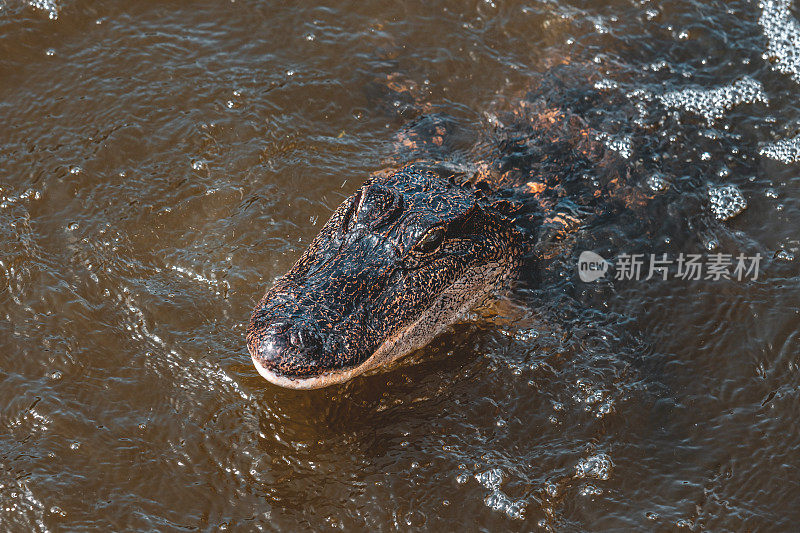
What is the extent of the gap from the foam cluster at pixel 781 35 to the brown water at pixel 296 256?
0.16 feet

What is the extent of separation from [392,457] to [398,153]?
3190 millimetres

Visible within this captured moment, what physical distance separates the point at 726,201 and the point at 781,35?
2.95 m

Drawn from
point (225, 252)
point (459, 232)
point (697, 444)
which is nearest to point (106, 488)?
point (225, 252)

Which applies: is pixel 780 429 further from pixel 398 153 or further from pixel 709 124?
pixel 398 153

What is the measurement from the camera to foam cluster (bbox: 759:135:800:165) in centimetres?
747

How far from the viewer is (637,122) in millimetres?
7492

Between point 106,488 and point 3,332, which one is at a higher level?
point 3,332

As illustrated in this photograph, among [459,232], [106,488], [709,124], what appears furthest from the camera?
[709,124]

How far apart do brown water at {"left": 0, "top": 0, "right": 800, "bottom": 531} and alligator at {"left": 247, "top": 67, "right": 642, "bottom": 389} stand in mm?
298

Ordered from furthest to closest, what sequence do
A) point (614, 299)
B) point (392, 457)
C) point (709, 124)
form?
point (709, 124) < point (614, 299) < point (392, 457)

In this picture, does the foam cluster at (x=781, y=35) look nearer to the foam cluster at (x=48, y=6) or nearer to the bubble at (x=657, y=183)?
the bubble at (x=657, y=183)

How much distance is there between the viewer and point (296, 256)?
6.18m

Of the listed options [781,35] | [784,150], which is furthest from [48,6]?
[781,35]

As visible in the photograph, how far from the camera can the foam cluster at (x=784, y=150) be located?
7.47 m
